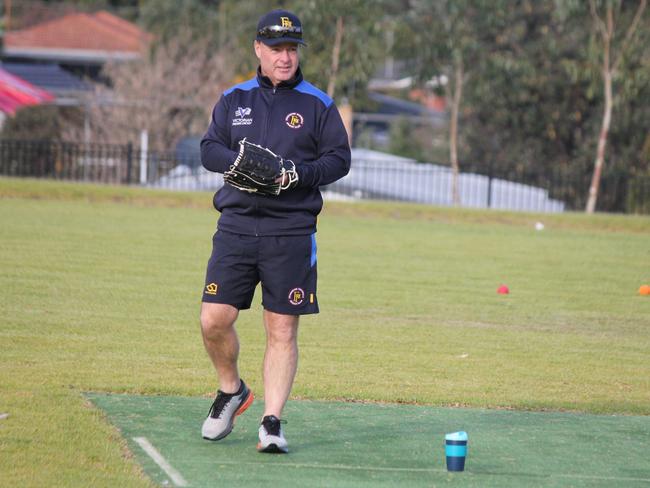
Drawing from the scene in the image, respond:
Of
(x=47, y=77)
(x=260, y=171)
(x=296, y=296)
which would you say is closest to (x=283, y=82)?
(x=260, y=171)

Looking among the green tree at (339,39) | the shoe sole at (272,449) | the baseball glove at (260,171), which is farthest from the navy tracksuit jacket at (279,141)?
the green tree at (339,39)

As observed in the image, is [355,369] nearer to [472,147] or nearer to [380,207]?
[380,207]

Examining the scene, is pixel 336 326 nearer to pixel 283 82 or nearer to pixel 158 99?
pixel 283 82

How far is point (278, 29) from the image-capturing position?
6.31m

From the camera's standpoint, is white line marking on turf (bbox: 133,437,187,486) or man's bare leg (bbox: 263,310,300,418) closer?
white line marking on turf (bbox: 133,437,187,486)

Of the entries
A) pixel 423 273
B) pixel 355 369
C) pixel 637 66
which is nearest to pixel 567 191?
pixel 637 66

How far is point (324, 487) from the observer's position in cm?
569

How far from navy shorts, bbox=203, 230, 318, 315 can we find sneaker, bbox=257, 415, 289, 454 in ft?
1.92

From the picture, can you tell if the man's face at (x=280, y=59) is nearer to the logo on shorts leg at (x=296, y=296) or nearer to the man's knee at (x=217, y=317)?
the logo on shorts leg at (x=296, y=296)

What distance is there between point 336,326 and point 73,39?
175 feet

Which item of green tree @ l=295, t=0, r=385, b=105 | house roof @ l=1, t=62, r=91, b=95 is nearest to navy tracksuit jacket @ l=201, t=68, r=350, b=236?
green tree @ l=295, t=0, r=385, b=105

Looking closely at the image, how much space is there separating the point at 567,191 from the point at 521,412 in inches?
982

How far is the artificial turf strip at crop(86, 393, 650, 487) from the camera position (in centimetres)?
594

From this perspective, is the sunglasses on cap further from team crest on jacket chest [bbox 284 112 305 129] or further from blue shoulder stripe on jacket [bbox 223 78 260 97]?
team crest on jacket chest [bbox 284 112 305 129]
